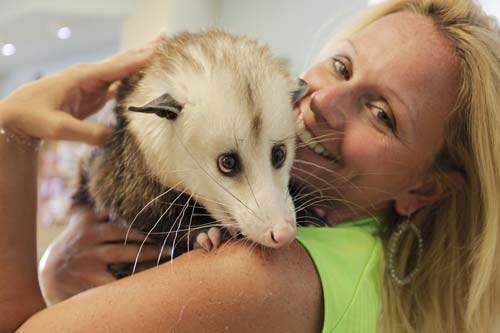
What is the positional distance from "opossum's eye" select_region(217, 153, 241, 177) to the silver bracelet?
451 millimetres

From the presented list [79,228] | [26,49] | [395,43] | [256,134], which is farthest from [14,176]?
[26,49]

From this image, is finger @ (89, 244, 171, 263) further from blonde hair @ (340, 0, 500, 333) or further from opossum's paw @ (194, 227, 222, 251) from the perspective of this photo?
blonde hair @ (340, 0, 500, 333)

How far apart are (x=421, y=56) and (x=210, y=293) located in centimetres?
63

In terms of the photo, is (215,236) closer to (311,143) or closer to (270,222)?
(270,222)

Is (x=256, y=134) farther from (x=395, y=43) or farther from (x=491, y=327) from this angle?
(x=491, y=327)

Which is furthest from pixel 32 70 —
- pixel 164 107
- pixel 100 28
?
pixel 164 107

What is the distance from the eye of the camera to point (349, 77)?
3.74 ft

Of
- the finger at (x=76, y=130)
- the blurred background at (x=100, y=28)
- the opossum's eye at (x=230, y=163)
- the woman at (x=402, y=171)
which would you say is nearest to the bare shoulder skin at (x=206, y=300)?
the woman at (x=402, y=171)

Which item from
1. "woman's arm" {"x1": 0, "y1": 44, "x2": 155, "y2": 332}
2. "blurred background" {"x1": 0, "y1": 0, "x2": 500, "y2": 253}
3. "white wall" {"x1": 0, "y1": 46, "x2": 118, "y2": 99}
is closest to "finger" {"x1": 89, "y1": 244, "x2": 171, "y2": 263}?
"woman's arm" {"x1": 0, "y1": 44, "x2": 155, "y2": 332}

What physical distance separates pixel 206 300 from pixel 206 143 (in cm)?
27

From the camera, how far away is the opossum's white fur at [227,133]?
0.90 meters

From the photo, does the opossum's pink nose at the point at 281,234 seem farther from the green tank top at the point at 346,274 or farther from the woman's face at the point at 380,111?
the woman's face at the point at 380,111

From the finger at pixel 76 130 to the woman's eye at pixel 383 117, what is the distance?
575 millimetres

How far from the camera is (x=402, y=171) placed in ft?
3.76
